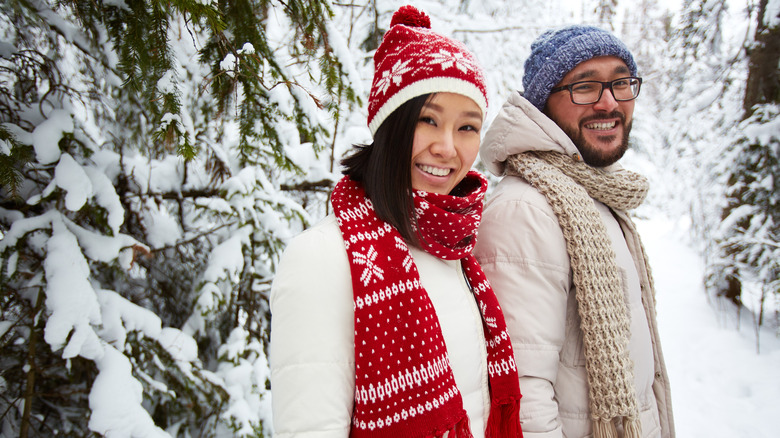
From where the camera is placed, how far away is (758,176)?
17.8ft

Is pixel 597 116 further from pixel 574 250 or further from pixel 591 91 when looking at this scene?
pixel 574 250

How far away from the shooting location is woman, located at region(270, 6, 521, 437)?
105cm

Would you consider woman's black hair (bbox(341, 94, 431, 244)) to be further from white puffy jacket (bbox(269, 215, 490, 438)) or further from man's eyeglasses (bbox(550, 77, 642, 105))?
man's eyeglasses (bbox(550, 77, 642, 105))

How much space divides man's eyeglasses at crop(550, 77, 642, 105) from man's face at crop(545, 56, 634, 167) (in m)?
0.02

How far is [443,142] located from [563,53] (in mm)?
950

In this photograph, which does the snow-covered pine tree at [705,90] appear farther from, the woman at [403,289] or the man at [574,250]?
the woman at [403,289]

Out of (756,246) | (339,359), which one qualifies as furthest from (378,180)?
(756,246)

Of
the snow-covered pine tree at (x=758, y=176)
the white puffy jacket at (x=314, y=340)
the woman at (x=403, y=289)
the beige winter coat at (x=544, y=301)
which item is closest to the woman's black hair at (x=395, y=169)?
the woman at (x=403, y=289)

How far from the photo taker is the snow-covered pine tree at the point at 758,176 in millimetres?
5164

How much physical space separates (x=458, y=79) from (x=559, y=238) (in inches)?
27.6

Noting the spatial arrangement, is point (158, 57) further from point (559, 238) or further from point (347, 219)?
point (559, 238)

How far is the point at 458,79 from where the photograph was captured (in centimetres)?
132

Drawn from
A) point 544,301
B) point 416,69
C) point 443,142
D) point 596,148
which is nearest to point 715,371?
point 596,148

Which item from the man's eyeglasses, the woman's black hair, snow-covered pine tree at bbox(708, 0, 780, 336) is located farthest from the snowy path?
the woman's black hair
